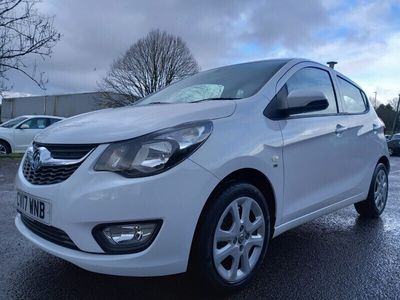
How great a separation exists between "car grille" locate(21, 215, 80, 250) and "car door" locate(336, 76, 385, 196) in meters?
2.62

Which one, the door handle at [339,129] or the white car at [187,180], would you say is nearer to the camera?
the white car at [187,180]

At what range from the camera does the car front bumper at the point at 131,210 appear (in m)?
2.15

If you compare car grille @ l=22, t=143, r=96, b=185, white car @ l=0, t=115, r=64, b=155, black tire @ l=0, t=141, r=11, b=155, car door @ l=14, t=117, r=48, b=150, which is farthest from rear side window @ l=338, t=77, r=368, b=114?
black tire @ l=0, t=141, r=11, b=155

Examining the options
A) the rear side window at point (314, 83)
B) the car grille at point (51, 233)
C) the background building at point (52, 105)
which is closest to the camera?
the car grille at point (51, 233)

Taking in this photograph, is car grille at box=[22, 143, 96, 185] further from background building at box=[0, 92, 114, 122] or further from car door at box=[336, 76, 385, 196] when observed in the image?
background building at box=[0, 92, 114, 122]

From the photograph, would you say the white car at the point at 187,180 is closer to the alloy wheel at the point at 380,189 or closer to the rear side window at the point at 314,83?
the rear side window at the point at 314,83

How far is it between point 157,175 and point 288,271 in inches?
56.4

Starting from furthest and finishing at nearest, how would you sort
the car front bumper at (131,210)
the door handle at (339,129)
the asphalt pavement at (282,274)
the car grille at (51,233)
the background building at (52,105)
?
the background building at (52,105) → the door handle at (339,129) → the asphalt pavement at (282,274) → the car grille at (51,233) → the car front bumper at (131,210)

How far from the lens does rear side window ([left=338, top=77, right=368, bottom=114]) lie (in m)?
4.02

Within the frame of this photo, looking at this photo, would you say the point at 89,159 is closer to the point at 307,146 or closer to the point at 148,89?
the point at 307,146

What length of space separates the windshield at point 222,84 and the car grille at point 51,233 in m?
1.44

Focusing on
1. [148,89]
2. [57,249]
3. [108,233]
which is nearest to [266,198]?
[108,233]

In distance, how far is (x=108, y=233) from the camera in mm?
2205

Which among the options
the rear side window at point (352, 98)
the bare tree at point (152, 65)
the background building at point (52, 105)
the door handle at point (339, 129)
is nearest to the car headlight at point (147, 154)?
the door handle at point (339, 129)
